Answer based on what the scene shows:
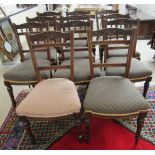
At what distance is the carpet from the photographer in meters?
1.49

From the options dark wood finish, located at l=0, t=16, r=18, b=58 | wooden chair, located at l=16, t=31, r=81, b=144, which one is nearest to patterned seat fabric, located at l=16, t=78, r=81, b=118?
wooden chair, located at l=16, t=31, r=81, b=144

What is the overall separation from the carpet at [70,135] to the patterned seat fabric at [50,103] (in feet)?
1.31

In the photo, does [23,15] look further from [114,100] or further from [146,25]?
[114,100]

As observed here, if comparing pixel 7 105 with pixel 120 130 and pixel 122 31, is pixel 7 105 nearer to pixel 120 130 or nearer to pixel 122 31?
pixel 120 130

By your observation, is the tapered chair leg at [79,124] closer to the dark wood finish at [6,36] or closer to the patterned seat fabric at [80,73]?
the patterned seat fabric at [80,73]

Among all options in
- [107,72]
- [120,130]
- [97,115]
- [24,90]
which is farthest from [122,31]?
[24,90]

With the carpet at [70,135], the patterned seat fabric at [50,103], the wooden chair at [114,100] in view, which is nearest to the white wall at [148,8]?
the carpet at [70,135]

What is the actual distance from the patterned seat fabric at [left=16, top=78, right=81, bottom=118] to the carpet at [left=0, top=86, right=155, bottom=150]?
398 millimetres

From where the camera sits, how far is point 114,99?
4.21 feet

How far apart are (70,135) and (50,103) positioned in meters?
0.48

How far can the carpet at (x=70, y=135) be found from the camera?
1.49 meters

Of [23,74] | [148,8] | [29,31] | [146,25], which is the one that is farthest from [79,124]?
[148,8]

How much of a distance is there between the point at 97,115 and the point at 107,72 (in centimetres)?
52
